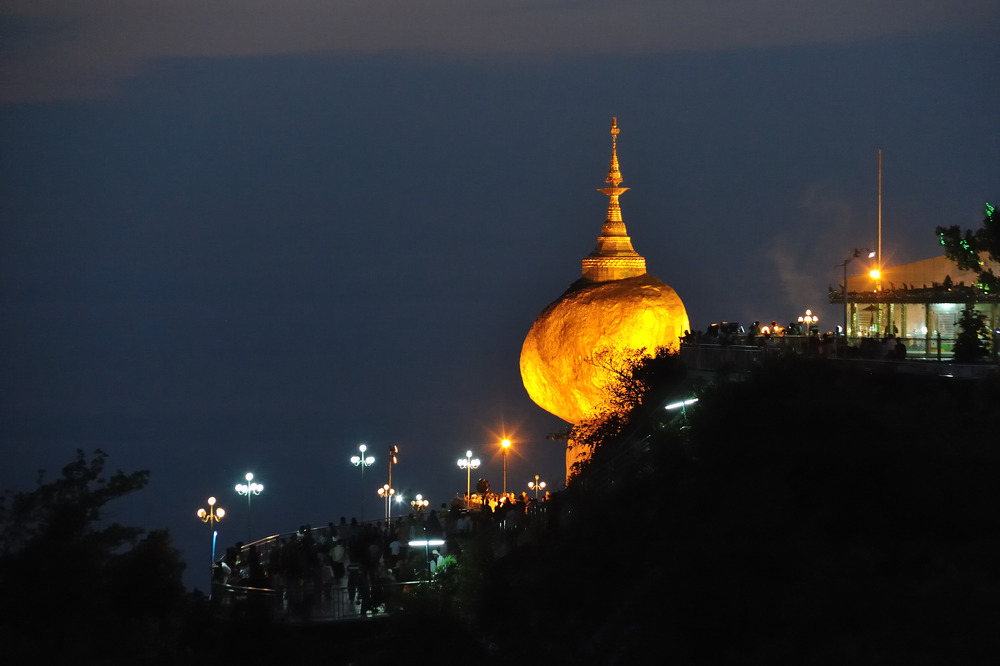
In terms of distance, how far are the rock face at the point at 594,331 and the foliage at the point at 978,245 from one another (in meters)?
4.99

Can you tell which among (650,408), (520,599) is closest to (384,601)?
(520,599)

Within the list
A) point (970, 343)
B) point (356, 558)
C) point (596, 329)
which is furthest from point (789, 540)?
point (596, 329)

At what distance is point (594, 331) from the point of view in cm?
2578

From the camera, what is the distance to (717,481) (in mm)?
16781

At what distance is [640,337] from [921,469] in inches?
435

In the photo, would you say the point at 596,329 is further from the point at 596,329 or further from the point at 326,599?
the point at 326,599

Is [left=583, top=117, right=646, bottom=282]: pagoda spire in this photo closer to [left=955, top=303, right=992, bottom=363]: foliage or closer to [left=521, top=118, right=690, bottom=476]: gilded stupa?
[left=521, top=118, right=690, bottom=476]: gilded stupa

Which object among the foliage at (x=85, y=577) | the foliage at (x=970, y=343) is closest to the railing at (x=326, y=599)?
the foliage at (x=85, y=577)

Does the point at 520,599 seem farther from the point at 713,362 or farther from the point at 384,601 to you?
the point at 713,362

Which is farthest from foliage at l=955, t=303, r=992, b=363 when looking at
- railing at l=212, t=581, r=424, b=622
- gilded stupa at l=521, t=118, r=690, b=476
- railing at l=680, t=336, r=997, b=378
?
railing at l=212, t=581, r=424, b=622

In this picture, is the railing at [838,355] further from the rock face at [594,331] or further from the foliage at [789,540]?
the rock face at [594,331]

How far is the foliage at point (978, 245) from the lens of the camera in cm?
2255

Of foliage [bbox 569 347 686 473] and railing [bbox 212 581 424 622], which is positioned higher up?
foliage [bbox 569 347 686 473]

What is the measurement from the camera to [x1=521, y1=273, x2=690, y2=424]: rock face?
25688 millimetres
